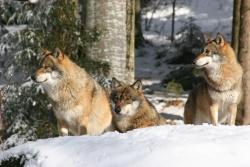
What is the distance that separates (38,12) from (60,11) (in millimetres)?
496

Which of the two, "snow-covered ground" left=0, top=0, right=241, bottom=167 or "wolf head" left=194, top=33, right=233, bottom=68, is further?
"wolf head" left=194, top=33, right=233, bottom=68

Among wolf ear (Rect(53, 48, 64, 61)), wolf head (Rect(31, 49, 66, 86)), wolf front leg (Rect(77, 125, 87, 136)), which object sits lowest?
wolf front leg (Rect(77, 125, 87, 136))

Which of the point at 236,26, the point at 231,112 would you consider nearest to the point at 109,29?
the point at 236,26

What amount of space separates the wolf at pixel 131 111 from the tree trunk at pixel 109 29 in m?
3.13

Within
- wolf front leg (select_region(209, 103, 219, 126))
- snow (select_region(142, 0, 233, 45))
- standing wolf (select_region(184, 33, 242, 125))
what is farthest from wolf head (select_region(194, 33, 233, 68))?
snow (select_region(142, 0, 233, 45))

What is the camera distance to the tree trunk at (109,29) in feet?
35.8

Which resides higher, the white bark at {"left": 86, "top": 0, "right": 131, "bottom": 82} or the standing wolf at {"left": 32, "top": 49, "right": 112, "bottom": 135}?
the white bark at {"left": 86, "top": 0, "right": 131, "bottom": 82}

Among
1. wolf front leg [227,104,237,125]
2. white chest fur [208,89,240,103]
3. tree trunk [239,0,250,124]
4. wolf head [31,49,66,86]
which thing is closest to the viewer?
wolf head [31,49,66,86]

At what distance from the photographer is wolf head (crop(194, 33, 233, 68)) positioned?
338 inches

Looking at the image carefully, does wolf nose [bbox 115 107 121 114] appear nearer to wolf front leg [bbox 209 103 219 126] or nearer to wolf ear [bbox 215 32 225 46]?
wolf front leg [bbox 209 103 219 126]

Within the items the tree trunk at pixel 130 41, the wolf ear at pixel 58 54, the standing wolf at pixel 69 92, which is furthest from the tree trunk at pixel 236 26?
the wolf ear at pixel 58 54

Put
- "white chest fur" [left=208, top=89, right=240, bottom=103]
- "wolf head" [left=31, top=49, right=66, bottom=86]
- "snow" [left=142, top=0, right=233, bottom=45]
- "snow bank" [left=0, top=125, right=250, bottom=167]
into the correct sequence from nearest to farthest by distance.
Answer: "snow bank" [left=0, top=125, right=250, bottom=167]
"wolf head" [left=31, top=49, right=66, bottom=86]
"white chest fur" [left=208, top=89, right=240, bottom=103]
"snow" [left=142, top=0, right=233, bottom=45]

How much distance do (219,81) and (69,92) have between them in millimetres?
2259

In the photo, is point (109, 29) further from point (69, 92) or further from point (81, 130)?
point (81, 130)
